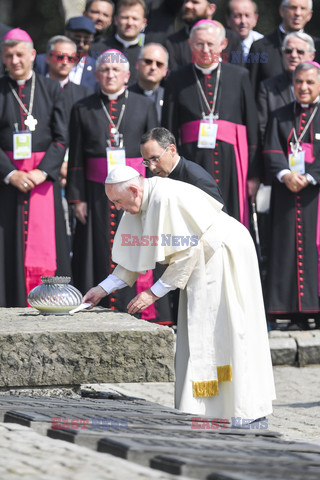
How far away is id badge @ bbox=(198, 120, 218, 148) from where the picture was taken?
10609 millimetres

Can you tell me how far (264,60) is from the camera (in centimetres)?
1167

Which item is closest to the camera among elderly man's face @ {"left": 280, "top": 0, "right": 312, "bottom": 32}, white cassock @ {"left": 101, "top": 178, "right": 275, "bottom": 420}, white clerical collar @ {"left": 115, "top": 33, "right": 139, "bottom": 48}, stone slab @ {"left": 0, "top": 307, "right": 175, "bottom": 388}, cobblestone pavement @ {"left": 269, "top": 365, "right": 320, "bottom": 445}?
stone slab @ {"left": 0, "top": 307, "right": 175, "bottom": 388}

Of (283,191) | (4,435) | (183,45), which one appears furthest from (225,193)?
(4,435)

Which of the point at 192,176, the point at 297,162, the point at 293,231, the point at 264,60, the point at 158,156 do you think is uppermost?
the point at 264,60

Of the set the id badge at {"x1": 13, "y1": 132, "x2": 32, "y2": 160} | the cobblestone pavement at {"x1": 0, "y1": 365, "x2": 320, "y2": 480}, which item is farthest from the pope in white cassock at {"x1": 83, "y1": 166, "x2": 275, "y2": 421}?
the id badge at {"x1": 13, "y1": 132, "x2": 32, "y2": 160}

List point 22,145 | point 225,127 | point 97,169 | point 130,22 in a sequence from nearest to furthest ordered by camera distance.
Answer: point 22,145, point 97,169, point 225,127, point 130,22

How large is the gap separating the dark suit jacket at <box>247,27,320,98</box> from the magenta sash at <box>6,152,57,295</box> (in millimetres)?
2372

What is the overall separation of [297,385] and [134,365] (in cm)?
326

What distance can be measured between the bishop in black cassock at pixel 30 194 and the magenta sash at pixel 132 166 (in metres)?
0.29

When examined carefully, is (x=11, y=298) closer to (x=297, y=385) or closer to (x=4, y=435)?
(x=297, y=385)

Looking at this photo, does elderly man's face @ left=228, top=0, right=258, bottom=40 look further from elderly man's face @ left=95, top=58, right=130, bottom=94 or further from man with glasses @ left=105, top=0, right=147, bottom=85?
elderly man's face @ left=95, top=58, right=130, bottom=94

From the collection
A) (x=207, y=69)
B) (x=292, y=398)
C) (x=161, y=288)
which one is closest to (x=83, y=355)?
(x=161, y=288)

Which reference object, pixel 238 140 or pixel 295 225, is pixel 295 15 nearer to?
pixel 238 140

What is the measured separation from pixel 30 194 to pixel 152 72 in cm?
155
